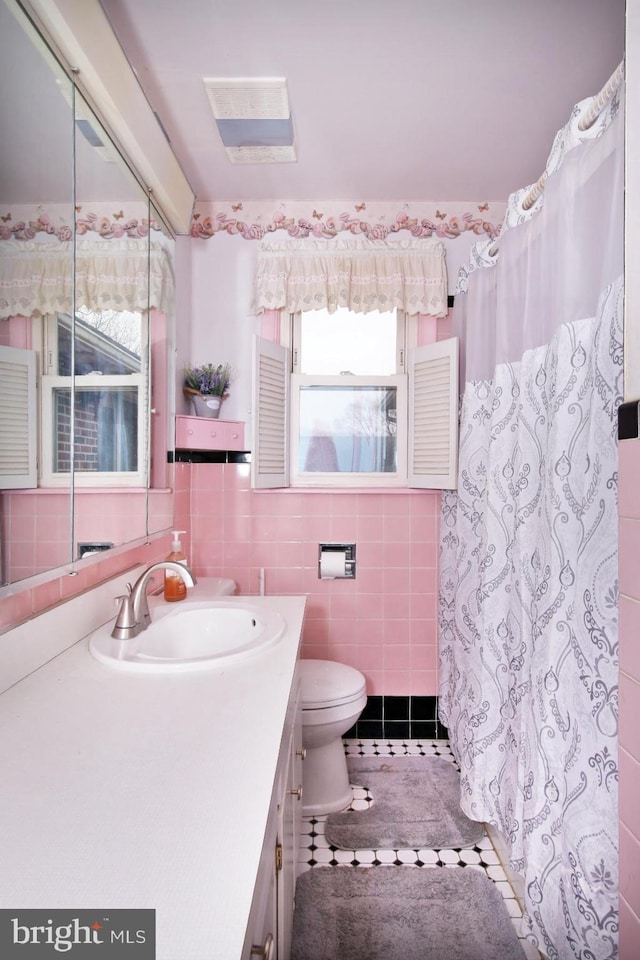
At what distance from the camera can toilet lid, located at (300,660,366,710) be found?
167cm

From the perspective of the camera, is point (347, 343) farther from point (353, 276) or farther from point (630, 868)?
point (630, 868)

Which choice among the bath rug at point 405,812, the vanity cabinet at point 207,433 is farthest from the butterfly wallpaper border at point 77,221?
the bath rug at point 405,812

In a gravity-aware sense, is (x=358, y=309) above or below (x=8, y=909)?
above

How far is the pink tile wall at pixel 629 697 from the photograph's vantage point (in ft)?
2.36

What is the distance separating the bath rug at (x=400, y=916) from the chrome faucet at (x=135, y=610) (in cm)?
95

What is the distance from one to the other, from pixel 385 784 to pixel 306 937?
70 cm

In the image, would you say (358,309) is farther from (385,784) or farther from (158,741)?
(385,784)

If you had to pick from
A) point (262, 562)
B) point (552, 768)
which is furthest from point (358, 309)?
point (552, 768)

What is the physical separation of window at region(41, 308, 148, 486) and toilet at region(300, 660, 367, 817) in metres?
0.99

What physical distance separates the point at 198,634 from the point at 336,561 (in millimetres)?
912

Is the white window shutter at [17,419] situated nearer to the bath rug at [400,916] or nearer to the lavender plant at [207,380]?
the lavender plant at [207,380]

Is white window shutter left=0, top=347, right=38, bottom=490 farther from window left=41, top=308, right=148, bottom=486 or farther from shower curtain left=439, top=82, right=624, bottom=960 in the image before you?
shower curtain left=439, top=82, right=624, bottom=960

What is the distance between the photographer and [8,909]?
1.54ft

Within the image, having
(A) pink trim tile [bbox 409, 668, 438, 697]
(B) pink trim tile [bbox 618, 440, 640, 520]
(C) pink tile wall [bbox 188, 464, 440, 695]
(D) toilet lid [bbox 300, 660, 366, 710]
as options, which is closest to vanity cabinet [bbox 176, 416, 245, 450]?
(C) pink tile wall [bbox 188, 464, 440, 695]
